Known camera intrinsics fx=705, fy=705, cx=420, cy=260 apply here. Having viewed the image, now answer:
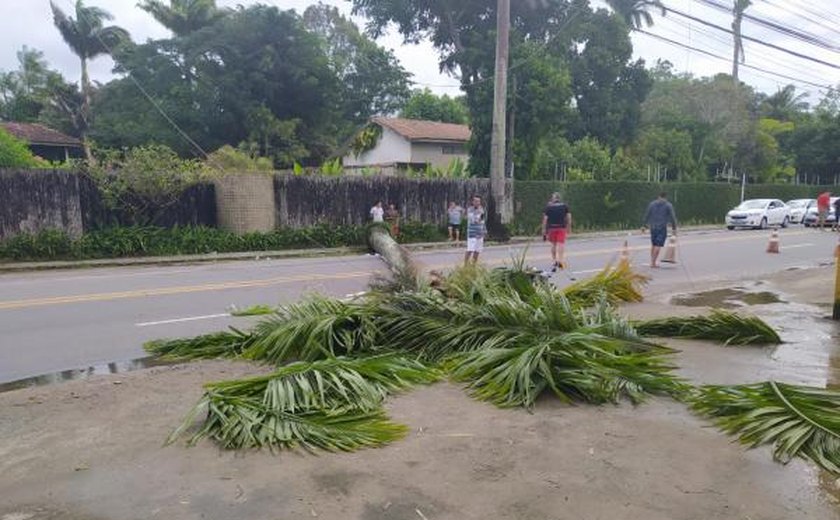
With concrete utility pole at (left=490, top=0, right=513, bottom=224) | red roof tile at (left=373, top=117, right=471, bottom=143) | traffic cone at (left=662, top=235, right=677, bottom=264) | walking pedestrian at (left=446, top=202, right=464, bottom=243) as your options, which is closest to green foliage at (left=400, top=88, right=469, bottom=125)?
red roof tile at (left=373, top=117, right=471, bottom=143)

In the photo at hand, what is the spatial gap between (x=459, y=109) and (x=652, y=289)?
128ft

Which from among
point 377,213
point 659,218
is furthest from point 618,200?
point 659,218

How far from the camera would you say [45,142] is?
36906 millimetres

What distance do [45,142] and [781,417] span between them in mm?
39757

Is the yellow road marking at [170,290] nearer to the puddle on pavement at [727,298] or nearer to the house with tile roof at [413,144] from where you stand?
the puddle on pavement at [727,298]

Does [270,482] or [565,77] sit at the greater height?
[565,77]

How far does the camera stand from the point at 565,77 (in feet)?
88.6

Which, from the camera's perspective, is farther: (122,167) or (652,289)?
(122,167)

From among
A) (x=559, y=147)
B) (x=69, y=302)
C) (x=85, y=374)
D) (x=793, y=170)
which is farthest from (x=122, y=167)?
(x=793, y=170)

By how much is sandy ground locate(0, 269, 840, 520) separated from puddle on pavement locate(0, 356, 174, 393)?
944mm

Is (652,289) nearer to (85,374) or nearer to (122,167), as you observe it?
(85,374)

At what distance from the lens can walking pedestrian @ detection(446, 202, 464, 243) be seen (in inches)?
965

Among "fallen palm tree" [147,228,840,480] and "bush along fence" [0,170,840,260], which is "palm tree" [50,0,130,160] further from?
"fallen palm tree" [147,228,840,480]

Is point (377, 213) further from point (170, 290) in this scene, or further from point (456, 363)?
point (456, 363)
